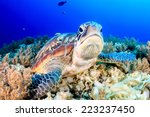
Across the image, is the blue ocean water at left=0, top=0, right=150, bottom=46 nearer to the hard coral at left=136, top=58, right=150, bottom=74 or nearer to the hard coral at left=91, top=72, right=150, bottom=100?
the hard coral at left=136, top=58, right=150, bottom=74

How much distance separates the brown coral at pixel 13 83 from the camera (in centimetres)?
393

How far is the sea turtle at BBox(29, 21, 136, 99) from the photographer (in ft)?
13.6

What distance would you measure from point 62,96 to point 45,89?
0.29 m

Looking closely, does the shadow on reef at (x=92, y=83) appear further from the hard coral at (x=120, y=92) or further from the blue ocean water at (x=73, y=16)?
the blue ocean water at (x=73, y=16)

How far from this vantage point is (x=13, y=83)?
13.4 ft

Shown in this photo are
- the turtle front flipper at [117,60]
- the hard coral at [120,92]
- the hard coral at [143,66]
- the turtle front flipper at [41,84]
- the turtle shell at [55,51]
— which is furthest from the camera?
the hard coral at [143,66]

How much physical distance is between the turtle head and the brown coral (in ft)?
3.26

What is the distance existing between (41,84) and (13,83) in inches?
17.7

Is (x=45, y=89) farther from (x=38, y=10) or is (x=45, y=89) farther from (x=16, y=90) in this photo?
(x=38, y=10)

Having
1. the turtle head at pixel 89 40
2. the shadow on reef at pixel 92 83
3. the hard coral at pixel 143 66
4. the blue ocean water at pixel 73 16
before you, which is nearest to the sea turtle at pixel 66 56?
the turtle head at pixel 89 40

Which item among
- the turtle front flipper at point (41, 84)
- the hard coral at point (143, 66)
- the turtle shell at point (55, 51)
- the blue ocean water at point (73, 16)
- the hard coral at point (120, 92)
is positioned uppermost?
the blue ocean water at point (73, 16)

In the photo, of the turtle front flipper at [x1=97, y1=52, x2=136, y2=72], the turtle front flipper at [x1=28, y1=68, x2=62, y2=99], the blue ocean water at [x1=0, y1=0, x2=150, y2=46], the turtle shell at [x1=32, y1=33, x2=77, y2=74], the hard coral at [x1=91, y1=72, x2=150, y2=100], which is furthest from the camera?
the blue ocean water at [x1=0, y1=0, x2=150, y2=46]

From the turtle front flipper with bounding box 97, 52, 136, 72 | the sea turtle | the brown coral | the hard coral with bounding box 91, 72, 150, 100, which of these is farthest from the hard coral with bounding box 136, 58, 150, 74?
the brown coral

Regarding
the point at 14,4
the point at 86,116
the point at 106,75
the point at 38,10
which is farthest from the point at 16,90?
the point at 38,10
